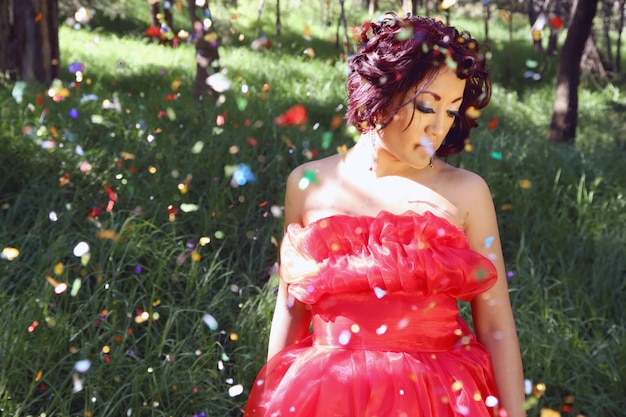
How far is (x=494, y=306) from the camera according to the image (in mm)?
1742

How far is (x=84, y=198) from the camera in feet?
14.4

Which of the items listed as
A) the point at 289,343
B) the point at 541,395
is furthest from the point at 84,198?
the point at 289,343

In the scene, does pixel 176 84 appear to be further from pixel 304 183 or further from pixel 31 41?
pixel 304 183

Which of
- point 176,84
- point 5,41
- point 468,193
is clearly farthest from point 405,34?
point 5,41

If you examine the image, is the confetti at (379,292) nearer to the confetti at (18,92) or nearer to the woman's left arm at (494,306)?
the woman's left arm at (494,306)

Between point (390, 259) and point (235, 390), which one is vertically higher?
point (390, 259)

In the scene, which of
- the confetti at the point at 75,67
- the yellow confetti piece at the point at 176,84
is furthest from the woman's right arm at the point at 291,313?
the confetti at the point at 75,67

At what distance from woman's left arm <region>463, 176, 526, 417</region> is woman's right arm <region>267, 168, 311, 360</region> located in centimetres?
36

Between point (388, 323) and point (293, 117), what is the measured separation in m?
4.84

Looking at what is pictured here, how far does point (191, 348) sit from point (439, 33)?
2.12 meters

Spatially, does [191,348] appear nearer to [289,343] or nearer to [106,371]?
[106,371]

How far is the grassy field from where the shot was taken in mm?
3221

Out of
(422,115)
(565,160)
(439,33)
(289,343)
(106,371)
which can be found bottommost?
(565,160)

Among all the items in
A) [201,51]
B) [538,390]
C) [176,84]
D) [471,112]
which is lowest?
[176,84]
